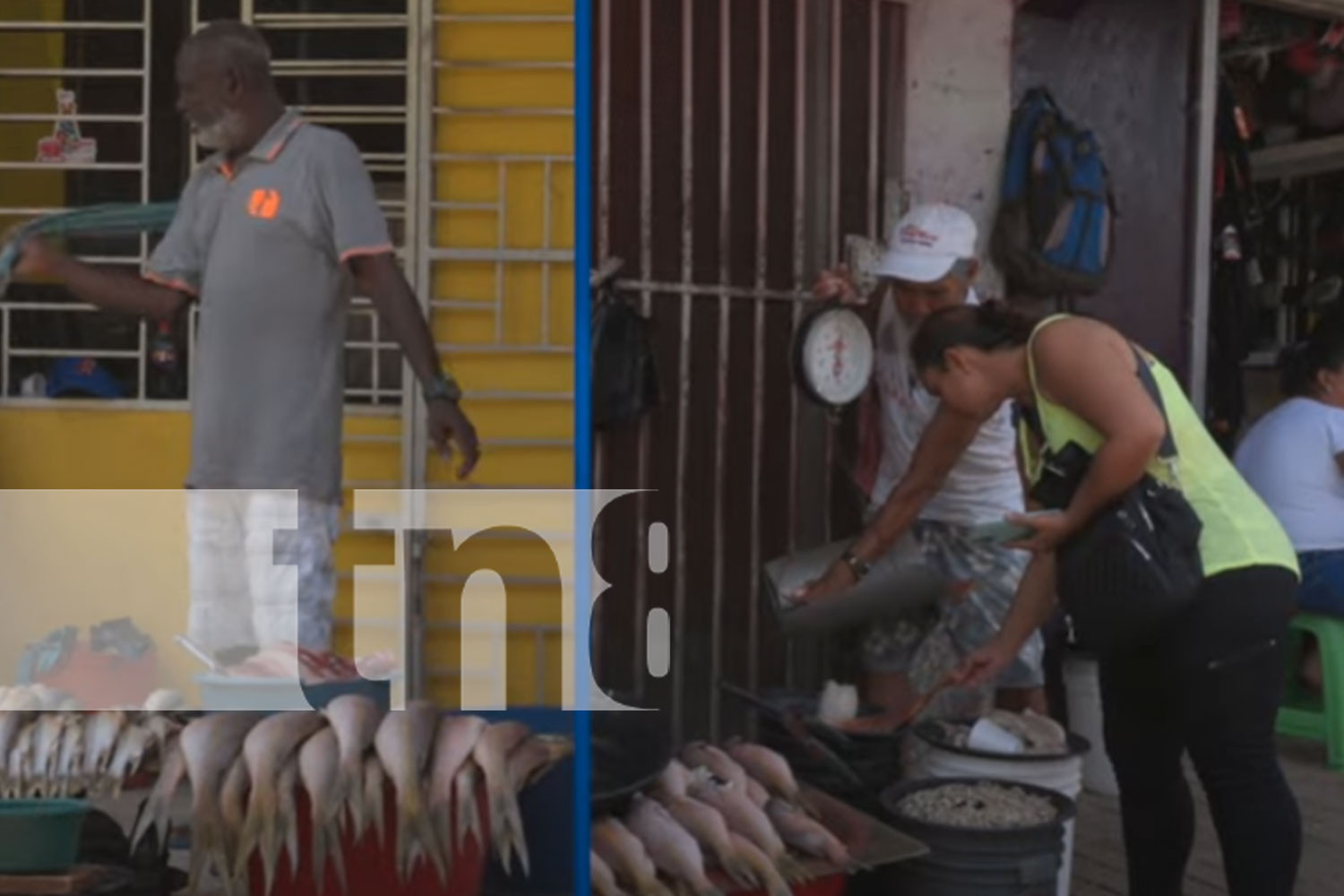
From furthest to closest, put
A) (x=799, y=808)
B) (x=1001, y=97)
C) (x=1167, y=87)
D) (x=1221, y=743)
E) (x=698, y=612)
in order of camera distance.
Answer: (x=1167, y=87) < (x=1001, y=97) < (x=698, y=612) < (x=799, y=808) < (x=1221, y=743)

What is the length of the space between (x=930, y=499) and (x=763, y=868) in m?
1.58

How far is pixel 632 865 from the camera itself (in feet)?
10.4

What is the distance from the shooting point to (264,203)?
2988 millimetres

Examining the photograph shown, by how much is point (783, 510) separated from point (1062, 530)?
209 cm

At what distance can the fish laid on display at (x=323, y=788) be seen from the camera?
2.86m

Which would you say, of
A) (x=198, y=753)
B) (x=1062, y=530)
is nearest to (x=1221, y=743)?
(x=1062, y=530)

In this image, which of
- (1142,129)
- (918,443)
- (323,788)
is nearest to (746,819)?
(323,788)

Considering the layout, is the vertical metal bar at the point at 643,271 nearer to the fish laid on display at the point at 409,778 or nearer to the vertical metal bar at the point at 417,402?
the vertical metal bar at the point at 417,402

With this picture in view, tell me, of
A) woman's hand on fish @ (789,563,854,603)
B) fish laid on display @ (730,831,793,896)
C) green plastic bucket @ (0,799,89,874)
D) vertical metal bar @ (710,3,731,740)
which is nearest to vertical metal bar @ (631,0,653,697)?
vertical metal bar @ (710,3,731,740)

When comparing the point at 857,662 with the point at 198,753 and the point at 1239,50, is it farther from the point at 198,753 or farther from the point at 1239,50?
the point at 1239,50

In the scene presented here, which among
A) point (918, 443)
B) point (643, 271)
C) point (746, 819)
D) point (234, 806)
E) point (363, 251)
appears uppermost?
point (643, 271)

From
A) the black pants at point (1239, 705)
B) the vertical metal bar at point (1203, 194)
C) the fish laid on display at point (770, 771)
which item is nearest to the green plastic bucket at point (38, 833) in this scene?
the fish laid on display at point (770, 771)

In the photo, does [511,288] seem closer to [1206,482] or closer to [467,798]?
[467,798]

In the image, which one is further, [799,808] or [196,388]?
[799,808]
